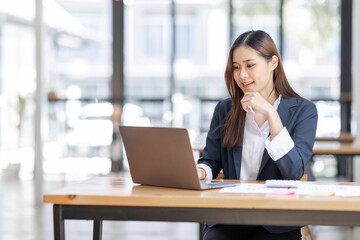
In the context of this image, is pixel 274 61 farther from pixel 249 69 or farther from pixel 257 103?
pixel 257 103

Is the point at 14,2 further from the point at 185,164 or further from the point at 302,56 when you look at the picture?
the point at 185,164

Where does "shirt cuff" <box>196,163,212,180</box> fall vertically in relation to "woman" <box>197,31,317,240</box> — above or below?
below

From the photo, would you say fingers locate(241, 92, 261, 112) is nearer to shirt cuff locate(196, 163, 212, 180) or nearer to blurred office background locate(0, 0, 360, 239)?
shirt cuff locate(196, 163, 212, 180)

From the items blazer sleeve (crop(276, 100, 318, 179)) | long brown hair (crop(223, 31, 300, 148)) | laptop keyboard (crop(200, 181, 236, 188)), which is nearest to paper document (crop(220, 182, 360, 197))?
laptop keyboard (crop(200, 181, 236, 188))

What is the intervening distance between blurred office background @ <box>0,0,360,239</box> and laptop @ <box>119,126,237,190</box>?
5.13m

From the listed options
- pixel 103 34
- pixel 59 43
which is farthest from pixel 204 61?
pixel 59 43

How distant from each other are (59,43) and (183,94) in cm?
181

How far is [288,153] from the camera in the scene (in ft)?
6.47

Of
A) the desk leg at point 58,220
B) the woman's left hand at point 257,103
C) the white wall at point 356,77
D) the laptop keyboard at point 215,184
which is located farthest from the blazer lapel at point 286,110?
the white wall at point 356,77

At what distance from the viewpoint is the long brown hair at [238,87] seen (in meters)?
2.19

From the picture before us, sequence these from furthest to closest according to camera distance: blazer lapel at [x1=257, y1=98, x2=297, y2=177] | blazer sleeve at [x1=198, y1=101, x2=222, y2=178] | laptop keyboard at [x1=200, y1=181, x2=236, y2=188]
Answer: blazer sleeve at [x1=198, y1=101, x2=222, y2=178] → blazer lapel at [x1=257, y1=98, x2=297, y2=177] → laptop keyboard at [x1=200, y1=181, x2=236, y2=188]

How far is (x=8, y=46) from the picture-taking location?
315 inches

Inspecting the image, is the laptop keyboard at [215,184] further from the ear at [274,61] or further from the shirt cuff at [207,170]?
the ear at [274,61]

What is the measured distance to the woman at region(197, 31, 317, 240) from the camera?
202cm
